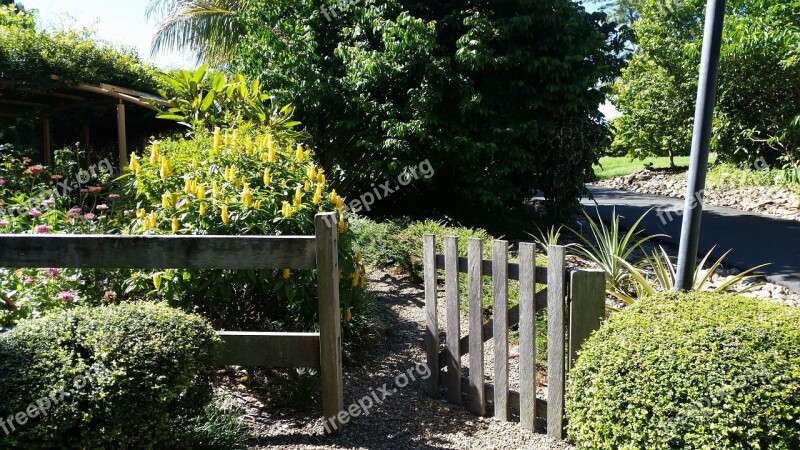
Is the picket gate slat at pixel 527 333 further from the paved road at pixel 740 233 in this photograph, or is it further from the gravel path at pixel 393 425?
the paved road at pixel 740 233

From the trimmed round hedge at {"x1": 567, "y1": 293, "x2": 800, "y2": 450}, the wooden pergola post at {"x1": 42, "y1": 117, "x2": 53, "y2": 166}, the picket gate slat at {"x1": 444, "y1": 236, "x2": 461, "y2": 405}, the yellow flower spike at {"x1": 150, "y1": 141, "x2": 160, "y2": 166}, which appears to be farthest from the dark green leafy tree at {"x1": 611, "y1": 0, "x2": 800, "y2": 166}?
the wooden pergola post at {"x1": 42, "y1": 117, "x2": 53, "y2": 166}

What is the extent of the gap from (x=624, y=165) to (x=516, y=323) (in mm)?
28801

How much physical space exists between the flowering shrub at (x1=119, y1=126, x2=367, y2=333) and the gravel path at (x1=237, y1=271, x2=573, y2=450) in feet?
1.59

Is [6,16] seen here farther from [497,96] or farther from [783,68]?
[783,68]

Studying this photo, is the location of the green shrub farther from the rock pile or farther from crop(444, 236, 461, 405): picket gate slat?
the rock pile

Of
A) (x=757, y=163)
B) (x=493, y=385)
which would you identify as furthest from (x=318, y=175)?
(x=757, y=163)

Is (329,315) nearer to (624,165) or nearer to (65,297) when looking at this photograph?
(65,297)

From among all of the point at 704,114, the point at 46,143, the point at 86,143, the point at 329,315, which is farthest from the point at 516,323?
the point at 86,143

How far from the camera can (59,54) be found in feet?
34.2

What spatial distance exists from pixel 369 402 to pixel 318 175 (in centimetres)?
178

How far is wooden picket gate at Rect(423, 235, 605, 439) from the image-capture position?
316cm

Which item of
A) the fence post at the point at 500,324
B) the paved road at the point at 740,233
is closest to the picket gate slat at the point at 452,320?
the fence post at the point at 500,324

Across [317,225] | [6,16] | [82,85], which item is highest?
[6,16]

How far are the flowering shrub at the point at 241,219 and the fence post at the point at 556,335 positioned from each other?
5.10ft
